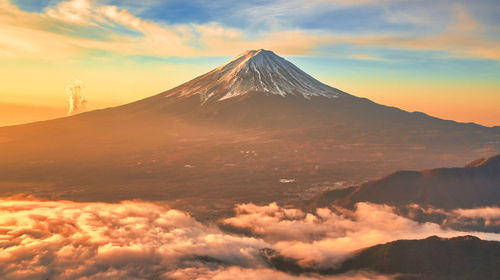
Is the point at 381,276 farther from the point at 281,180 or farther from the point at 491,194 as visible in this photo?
the point at 281,180

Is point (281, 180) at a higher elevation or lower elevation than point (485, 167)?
lower

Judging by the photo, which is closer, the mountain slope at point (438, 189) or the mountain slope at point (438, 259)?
the mountain slope at point (438, 259)

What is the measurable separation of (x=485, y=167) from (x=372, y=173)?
54.7 m

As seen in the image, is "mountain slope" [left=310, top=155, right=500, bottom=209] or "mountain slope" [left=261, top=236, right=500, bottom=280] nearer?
"mountain slope" [left=261, top=236, right=500, bottom=280]

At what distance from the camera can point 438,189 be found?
130 meters

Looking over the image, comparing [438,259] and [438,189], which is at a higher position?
[438,189]

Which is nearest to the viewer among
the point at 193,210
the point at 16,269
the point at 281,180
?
the point at 16,269

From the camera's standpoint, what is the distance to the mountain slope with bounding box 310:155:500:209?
127 metres

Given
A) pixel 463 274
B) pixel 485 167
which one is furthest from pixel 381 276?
pixel 485 167

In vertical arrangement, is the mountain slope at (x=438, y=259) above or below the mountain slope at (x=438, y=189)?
below

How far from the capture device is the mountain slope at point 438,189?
127 m

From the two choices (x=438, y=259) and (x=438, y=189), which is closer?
(x=438, y=259)

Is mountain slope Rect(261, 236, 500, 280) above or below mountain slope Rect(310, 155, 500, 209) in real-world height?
below

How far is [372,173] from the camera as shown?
18425cm
